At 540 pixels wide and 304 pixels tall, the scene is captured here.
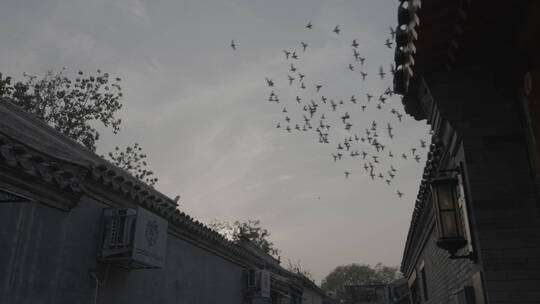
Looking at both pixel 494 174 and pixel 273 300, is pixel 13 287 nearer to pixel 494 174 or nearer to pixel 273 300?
pixel 494 174

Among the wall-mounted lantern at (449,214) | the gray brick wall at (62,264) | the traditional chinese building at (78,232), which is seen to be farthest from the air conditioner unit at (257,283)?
the wall-mounted lantern at (449,214)

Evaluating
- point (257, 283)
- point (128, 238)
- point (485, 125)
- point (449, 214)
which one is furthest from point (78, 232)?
point (257, 283)

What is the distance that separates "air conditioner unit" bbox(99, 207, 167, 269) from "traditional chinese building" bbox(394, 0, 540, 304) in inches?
157

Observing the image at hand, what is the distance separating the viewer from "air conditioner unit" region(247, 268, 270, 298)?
12.9m

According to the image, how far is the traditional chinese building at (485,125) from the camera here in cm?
397

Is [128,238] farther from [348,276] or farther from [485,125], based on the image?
[348,276]

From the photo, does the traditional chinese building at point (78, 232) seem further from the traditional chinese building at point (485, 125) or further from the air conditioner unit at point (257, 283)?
the traditional chinese building at point (485, 125)

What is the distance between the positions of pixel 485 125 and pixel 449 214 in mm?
944

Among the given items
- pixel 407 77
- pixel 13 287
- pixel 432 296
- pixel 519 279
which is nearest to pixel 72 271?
pixel 13 287

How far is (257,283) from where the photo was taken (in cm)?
1288

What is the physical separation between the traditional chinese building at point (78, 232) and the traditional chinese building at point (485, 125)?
→ 4013mm

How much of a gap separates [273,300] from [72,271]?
11.1m

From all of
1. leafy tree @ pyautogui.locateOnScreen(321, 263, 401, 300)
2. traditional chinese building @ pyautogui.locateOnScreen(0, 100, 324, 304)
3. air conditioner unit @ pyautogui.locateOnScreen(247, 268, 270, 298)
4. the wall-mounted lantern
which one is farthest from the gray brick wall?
leafy tree @ pyautogui.locateOnScreen(321, 263, 401, 300)

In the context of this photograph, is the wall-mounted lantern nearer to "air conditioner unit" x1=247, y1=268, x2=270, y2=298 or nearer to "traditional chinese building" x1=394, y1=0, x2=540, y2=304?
"traditional chinese building" x1=394, y1=0, x2=540, y2=304
